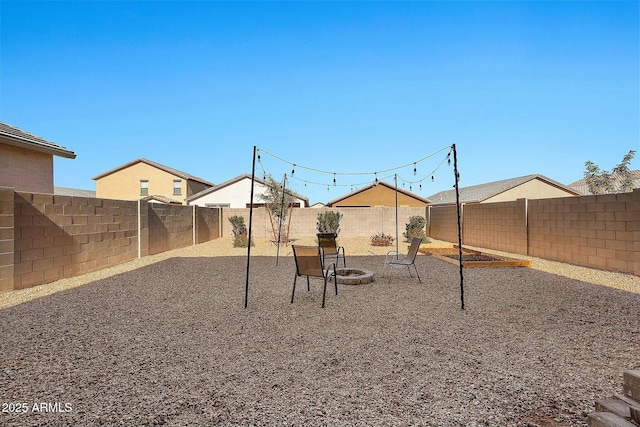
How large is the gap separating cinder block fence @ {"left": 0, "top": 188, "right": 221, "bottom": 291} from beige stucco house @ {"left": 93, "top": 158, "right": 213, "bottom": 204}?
21.2 m

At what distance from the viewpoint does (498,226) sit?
13.0 m

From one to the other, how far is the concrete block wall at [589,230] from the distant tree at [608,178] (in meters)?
18.0

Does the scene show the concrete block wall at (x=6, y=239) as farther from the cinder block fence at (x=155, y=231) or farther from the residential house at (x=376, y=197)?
the residential house at (x=376, y=197)

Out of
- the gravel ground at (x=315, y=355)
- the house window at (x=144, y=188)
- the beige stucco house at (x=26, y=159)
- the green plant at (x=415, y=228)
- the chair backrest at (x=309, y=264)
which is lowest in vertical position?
the gravel ground at (x=315, y=355)

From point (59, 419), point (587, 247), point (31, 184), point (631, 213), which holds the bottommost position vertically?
point (59, 419)

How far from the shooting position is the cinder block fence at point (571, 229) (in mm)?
7844

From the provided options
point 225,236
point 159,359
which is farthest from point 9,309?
point 225,236

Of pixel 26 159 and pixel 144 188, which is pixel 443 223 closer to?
pixel 26 159

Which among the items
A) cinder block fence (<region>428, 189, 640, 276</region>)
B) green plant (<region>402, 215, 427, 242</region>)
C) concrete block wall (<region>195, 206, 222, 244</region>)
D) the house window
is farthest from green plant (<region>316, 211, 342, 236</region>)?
the house window

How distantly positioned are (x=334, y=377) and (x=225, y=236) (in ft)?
60.5

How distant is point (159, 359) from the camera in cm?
339

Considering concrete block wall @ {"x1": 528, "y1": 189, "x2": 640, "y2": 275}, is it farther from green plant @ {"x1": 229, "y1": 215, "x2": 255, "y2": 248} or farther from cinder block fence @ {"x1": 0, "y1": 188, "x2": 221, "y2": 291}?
cinder block fence @ {"x1": 0, "y1": 188, "x2": 221, "y2": 291}

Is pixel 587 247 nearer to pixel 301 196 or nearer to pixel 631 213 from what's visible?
pixel 631 213

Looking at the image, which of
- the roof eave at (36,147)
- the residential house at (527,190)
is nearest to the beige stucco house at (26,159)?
the roof eave at (36,147)
